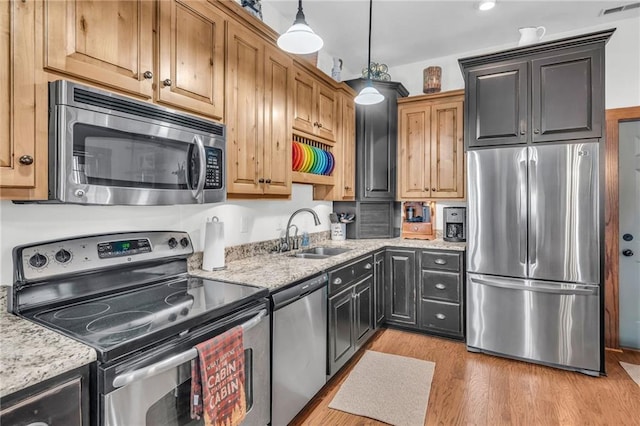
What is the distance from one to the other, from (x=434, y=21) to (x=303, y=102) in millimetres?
1509

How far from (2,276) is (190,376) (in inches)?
33.0

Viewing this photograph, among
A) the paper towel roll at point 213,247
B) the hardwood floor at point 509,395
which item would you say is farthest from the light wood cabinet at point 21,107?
the hardwood floor at point 509,395

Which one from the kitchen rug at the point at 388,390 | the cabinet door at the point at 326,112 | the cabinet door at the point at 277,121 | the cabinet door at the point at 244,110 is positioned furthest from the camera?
the cabinet door at the point at 326,112

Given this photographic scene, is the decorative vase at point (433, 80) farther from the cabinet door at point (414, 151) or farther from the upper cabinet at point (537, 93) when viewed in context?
the upper cabinet at point (537, 93)

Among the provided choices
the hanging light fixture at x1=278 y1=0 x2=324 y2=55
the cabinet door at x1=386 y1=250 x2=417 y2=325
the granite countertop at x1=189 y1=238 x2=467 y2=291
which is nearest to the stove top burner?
the granite countertop at x1=189 y1=238 x2=467 y2=291

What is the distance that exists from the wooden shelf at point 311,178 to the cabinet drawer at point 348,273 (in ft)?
2.67

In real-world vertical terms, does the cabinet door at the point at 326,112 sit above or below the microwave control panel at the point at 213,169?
above

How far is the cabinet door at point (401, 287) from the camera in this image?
3.40 meters

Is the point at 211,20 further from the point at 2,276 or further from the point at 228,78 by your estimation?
the point at 2,276

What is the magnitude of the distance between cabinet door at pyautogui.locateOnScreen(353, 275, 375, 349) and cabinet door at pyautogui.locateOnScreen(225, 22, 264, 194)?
4.13 feet

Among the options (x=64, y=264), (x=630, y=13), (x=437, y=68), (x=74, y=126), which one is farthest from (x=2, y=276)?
(x=630, y=13)

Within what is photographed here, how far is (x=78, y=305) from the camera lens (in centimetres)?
148

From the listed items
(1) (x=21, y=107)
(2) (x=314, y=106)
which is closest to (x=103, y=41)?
(1) (x=21, y=107)

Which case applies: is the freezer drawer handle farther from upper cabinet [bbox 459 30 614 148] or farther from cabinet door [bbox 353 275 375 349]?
upper cabinet [bbox 459 30 614 148]
